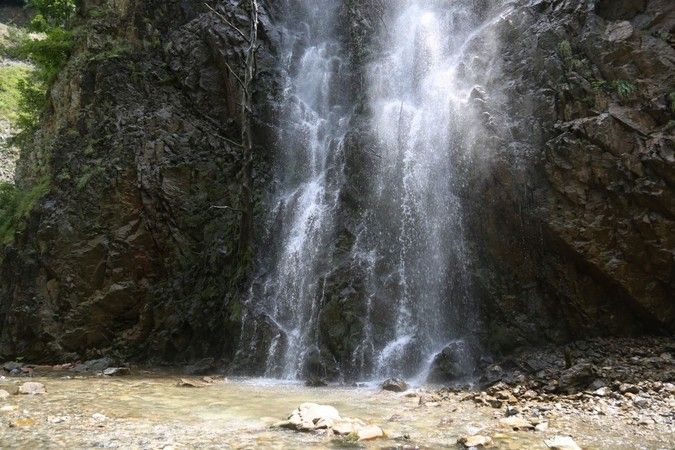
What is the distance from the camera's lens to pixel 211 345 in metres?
15.0

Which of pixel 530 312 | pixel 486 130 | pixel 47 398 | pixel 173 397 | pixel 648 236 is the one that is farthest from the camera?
pixel 486 130

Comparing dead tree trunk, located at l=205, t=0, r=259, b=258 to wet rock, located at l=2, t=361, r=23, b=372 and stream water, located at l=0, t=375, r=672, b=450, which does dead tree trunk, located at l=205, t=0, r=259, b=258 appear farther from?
wet rock, located at l=2, t=361, r=23, b=372

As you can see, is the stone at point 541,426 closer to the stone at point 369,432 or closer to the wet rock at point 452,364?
the stone at point 369,432

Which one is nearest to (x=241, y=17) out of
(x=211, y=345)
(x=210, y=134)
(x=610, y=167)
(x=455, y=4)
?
(x=210, y=134)

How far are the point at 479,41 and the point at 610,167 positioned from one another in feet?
20.2

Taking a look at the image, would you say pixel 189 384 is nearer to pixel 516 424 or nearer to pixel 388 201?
pixel 516 424

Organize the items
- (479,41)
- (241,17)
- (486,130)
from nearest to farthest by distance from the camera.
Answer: (486,130) < (479,41) < (241,17)

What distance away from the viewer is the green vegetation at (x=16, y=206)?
16906mm

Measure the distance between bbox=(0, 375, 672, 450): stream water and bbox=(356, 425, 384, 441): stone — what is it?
0.17 meters

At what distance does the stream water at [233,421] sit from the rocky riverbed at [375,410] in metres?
0.02

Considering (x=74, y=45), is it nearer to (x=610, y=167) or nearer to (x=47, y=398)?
(x=47, y=398)

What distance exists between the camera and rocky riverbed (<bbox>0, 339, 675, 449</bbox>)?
6.36 metres

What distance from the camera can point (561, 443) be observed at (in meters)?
6.07

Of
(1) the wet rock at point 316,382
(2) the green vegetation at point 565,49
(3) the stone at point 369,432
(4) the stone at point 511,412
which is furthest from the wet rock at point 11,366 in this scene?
(2) the green vegetation at point 565,49
